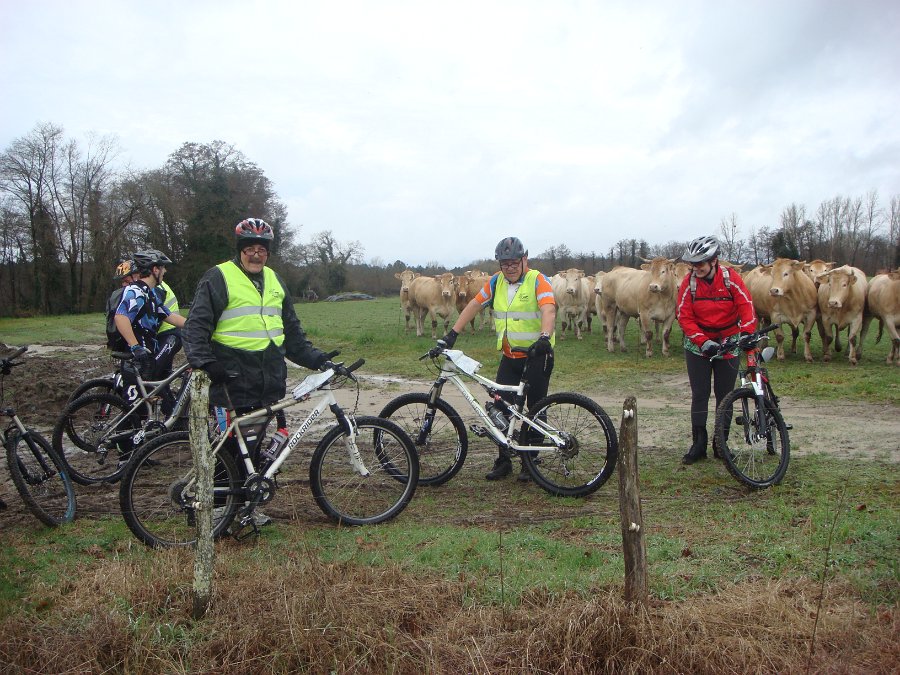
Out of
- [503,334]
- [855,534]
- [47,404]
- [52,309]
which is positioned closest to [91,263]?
[52,309]

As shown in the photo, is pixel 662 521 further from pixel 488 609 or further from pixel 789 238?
pixel 789 238

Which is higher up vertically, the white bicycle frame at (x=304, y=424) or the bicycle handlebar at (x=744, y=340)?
the bicycle handlebar at (x=744, y=340)

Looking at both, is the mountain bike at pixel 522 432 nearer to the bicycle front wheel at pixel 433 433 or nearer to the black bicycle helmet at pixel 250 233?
the bicycle front wheel at pixel 433 433

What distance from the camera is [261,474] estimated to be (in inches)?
191

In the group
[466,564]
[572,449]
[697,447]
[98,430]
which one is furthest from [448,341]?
[98,430]

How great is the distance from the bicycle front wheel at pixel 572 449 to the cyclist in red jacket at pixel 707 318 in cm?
143

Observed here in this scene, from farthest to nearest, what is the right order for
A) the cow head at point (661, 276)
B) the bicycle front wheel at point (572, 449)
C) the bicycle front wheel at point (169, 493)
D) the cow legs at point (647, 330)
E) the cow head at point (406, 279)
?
the cow head at point (406, 279)
the cow legs at point (647, 330)
the cow head at point (661, 276)
the bicycle front wheel at point (572, 449)
the bicycle front wheel at point (169, 493)

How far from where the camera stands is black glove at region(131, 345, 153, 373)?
21.8 ft

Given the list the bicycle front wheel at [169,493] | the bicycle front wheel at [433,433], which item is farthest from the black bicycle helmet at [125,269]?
the bicycle front wheel at [433,433]

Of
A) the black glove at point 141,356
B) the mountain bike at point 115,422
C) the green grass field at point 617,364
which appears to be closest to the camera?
the mountain bike at point 115,422

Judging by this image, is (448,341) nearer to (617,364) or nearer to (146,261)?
(146,261)

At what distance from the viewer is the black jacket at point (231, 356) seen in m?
4.67

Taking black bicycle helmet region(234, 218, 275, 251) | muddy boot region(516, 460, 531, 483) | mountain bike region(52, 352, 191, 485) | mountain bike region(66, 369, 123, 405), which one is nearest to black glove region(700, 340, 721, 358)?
muddy boot region(516, 460, 531, 483)

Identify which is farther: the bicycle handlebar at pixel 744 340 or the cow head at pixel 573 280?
the cow head at pixel 573 280
